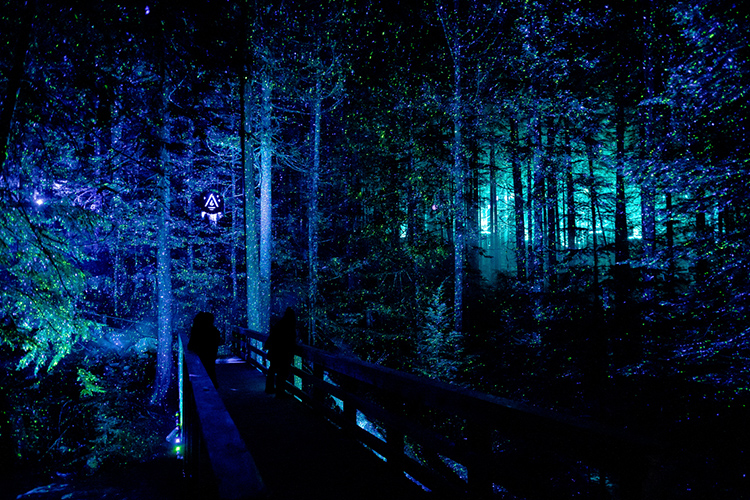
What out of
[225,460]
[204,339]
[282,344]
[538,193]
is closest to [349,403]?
[282,344]

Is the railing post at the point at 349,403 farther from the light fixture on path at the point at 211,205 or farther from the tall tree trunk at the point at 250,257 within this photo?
the light fixture on path at the point at 211,205

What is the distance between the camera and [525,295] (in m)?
13.2

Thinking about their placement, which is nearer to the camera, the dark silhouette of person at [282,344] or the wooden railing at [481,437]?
the wooden railing at [481,437]

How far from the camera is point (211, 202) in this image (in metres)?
18.6

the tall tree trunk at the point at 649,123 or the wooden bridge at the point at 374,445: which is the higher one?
the tall tree trunk at the point at 649,123

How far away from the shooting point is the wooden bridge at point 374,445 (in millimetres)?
2135

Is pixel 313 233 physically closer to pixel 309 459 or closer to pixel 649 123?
pixel 649 123

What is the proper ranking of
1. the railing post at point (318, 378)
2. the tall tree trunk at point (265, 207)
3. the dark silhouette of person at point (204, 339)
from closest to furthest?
the railing post at point (318, 378) < the dark silhouette of person at point (204, 339) < the tall tree trunk at point (265, 207)

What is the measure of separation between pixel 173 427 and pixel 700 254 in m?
14.8

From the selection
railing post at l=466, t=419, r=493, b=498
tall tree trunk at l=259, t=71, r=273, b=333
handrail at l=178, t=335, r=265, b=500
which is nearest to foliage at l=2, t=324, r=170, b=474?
tall tree trunk at l=259, t=71, r=273, b=333

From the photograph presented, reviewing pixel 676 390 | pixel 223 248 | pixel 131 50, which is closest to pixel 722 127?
pixel 676 390

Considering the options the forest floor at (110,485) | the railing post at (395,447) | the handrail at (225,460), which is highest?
the handrail at (225,460)

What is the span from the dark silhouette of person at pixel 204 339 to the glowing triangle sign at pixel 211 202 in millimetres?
10847

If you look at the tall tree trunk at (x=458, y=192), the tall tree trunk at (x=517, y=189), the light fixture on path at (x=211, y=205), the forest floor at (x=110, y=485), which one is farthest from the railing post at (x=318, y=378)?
the light fixture on path at (x=211, y=205)
